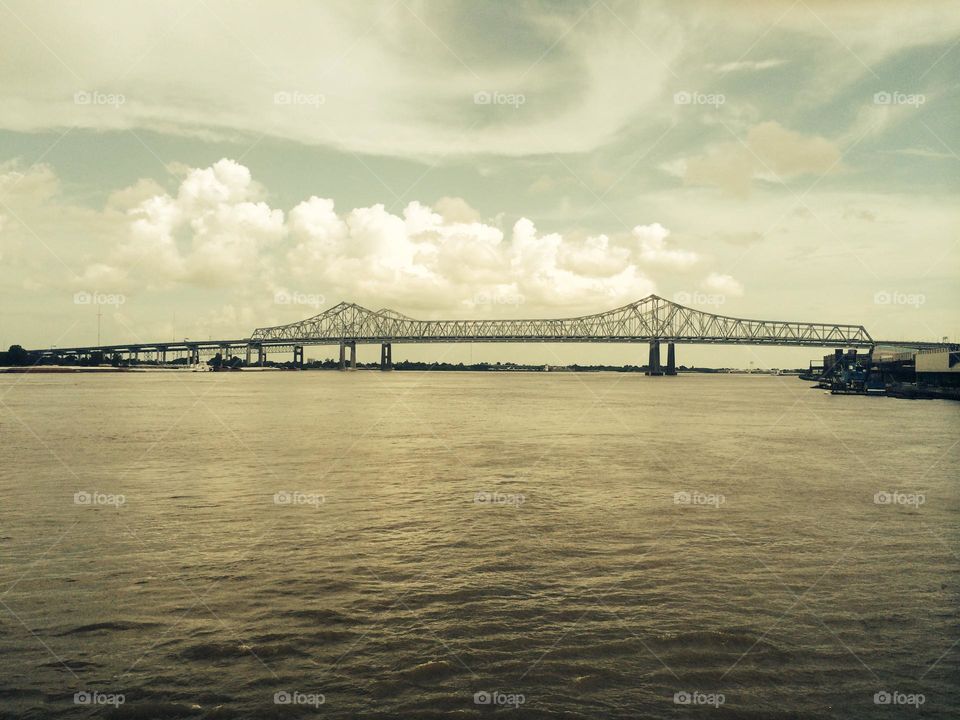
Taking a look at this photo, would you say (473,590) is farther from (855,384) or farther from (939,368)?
(855,384)

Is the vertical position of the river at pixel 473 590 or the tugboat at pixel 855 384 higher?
the tugboat at pixel 855 384

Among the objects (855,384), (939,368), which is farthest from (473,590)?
(855,384)

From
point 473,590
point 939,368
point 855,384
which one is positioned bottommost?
point 473,590

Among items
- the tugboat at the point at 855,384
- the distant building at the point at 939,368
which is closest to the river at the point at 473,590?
the distant building at the point at 939,368

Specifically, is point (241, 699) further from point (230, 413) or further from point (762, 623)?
point (230, 413)

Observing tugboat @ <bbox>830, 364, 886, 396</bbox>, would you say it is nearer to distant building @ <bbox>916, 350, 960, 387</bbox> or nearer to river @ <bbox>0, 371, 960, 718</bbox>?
distant building @ <bbox>916, 350, 960, 387</bbox>

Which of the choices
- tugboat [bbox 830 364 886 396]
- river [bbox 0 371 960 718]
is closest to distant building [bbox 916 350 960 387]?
tugboat [bbox 830 364 886 396]

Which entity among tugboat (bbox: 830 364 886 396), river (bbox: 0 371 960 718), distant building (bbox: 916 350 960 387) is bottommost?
river (bbox: 0 371 960 718)

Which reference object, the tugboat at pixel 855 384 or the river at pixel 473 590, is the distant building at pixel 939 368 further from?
the river at pixel 473 590

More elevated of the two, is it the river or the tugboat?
the tugboat

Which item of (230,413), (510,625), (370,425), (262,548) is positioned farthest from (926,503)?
(230,413)

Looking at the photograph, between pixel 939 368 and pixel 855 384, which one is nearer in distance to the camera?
pixel 939 368
